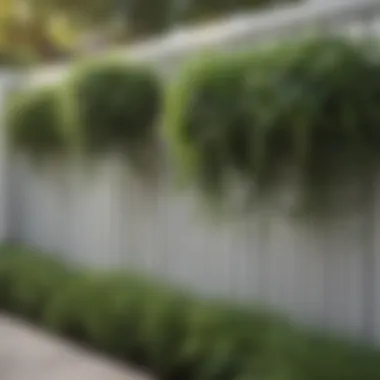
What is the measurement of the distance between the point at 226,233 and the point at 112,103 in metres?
1.01

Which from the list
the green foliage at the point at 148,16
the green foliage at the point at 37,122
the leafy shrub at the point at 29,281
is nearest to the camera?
the leafy shrub at the point at 29,281

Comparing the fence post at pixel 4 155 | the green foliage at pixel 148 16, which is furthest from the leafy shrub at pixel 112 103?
the green foliage at pixel 148 16

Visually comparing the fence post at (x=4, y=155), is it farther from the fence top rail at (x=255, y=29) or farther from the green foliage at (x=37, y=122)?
the fence top rail at (x=255, y=29)

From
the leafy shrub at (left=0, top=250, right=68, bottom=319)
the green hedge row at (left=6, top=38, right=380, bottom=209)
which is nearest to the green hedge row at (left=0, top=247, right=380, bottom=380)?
the leafy shrub at (left=0, top=250, right=68, bottom=319)

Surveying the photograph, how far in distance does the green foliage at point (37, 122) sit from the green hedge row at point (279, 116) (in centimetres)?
168

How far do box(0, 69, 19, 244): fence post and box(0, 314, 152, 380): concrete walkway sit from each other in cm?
153

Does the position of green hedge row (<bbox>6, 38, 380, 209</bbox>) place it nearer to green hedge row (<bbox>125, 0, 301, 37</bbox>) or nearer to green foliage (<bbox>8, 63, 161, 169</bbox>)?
green foliage (<bbox>8, 63, 161, 169</bbox>)

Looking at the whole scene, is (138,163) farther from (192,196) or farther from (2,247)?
(2,247)

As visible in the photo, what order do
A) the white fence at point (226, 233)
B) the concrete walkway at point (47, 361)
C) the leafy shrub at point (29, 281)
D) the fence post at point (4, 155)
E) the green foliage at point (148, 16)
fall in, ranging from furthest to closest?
1. the green foliage at point (148, 16)
2. the fence post at point (4, 155)
3. the leafy shrub at point (29, 281)
4. the concrete walkway at point (47, 361)
5. the white fence at point (226, 233)

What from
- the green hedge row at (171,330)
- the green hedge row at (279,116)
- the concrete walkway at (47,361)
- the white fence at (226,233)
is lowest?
the concrete walkway at (47,361)

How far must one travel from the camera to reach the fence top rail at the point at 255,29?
3080 millimetres

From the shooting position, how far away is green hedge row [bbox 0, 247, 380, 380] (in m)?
2.75

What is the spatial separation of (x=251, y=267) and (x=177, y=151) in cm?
66

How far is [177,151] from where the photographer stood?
3.36 m
